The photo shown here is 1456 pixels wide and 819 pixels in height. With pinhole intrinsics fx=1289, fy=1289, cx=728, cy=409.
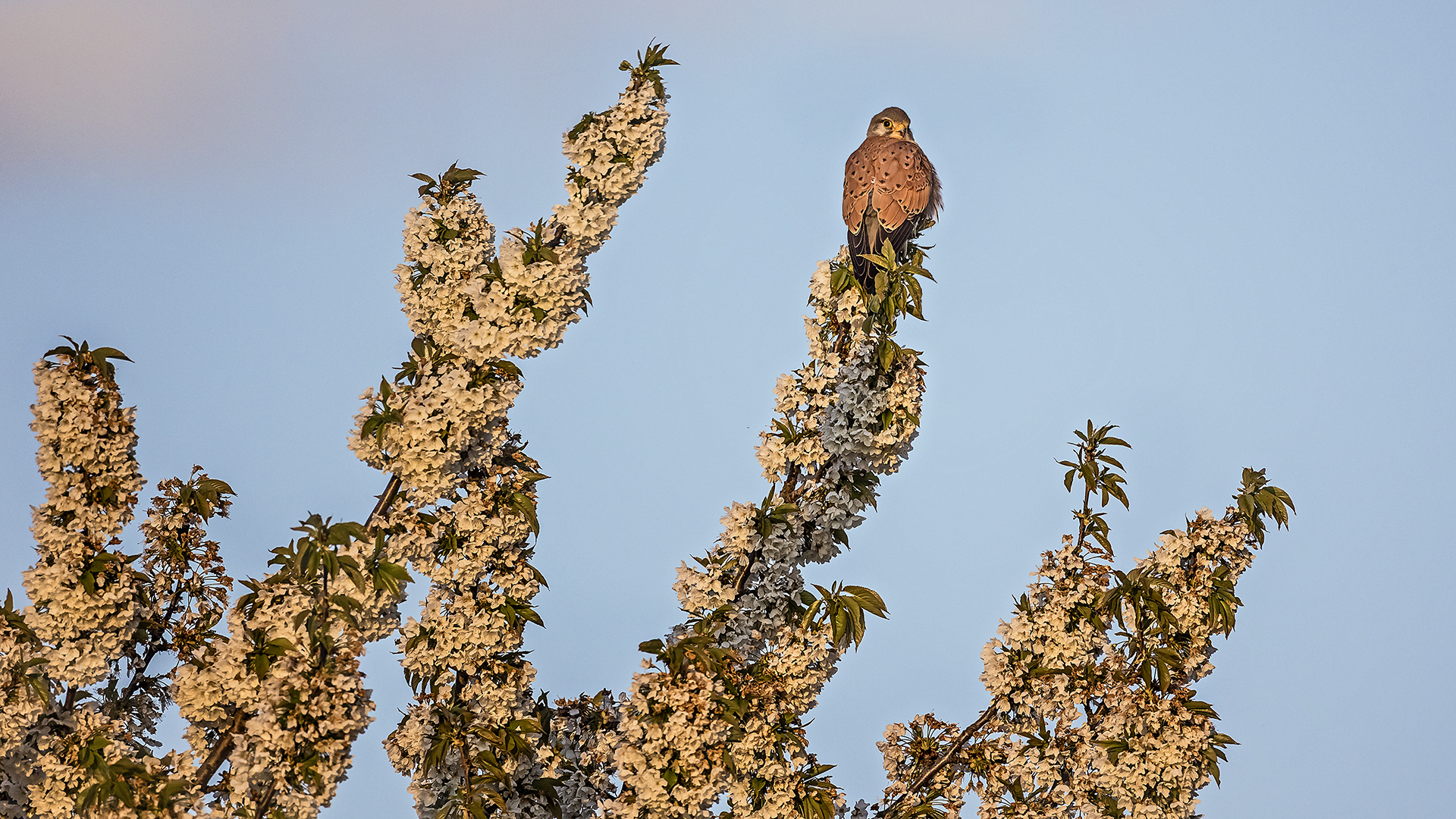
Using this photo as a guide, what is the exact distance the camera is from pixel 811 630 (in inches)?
274

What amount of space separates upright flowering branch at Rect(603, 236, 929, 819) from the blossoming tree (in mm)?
18

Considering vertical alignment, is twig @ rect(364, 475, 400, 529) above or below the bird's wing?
below

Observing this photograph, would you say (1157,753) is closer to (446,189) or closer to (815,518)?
(815,518)

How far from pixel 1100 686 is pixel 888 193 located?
340 cm

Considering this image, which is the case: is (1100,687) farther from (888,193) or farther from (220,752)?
(220,752)

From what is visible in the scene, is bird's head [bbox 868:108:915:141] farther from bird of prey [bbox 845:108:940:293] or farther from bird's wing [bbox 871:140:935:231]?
bird's wing [bbox 871:140:935:231]

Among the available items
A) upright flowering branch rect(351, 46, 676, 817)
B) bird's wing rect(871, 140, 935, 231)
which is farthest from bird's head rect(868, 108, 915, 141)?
upright flowering branch rect(351, 46, 676, 817)

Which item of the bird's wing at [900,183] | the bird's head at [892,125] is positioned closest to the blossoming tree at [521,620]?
the bird's wing at [900,183]

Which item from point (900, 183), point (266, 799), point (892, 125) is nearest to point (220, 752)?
point (266, 799)

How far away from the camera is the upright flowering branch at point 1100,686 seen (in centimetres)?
734

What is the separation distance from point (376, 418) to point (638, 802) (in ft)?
7.85

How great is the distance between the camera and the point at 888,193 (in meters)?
8.56

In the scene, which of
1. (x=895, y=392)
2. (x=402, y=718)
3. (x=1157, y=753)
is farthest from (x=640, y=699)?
(x=1157, y=753)

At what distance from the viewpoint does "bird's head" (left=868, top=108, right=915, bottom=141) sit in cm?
949
